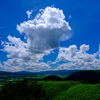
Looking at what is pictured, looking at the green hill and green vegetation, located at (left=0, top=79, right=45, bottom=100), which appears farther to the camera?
the green hill

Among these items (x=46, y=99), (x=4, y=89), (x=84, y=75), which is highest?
(x=46, y=99)

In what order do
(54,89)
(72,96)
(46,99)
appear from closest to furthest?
(46,99)
(72,96)
(54,89)

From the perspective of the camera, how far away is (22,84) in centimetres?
1536

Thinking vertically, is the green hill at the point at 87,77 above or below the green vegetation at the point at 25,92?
below

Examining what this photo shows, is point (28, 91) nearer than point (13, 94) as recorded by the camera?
No

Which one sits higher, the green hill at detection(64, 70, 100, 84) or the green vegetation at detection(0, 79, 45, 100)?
the green vegetation at detection(0, 79, 45, 100)

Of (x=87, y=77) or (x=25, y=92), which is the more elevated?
(x=25, y=92)

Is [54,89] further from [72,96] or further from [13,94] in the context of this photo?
[13,94]

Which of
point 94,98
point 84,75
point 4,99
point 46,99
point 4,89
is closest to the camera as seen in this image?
point 46,99

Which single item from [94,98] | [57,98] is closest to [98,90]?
[94,98]

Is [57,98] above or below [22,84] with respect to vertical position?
below

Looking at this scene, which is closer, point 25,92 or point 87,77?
point 25,92

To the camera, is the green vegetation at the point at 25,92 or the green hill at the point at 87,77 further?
the green hill at the point at 87,77

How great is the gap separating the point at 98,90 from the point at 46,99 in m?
19.7
